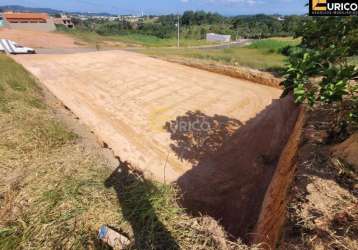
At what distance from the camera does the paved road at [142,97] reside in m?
8.09

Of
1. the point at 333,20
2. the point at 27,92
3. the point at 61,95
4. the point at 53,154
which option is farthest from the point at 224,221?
the point at 61,95

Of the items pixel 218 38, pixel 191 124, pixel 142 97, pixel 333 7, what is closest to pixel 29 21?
pixel 218 38

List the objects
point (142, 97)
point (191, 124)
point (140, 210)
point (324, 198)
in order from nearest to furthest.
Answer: point (324, 198), point (140, 210), point (191, 124), point (142, 97)

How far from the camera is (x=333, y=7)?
3627 millimetres

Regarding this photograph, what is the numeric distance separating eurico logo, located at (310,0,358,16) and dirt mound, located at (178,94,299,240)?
150 inches

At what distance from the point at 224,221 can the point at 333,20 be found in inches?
169

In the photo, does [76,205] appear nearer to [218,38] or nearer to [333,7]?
[333,7]

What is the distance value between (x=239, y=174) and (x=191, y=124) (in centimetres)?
302

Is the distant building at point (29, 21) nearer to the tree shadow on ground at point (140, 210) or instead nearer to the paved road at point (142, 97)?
the paved road at point (142, 97)

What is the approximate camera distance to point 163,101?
11414mm

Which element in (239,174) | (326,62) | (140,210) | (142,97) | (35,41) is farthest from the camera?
(35,41)

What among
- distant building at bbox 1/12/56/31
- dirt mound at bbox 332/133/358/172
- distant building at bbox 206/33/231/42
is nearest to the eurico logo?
dirt mound at bbox 332/133/358/172

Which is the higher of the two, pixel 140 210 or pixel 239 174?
pixel 140 210

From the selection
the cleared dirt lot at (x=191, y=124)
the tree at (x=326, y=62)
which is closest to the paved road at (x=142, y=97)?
the cleared dirt lot at (x=191, y=124)
